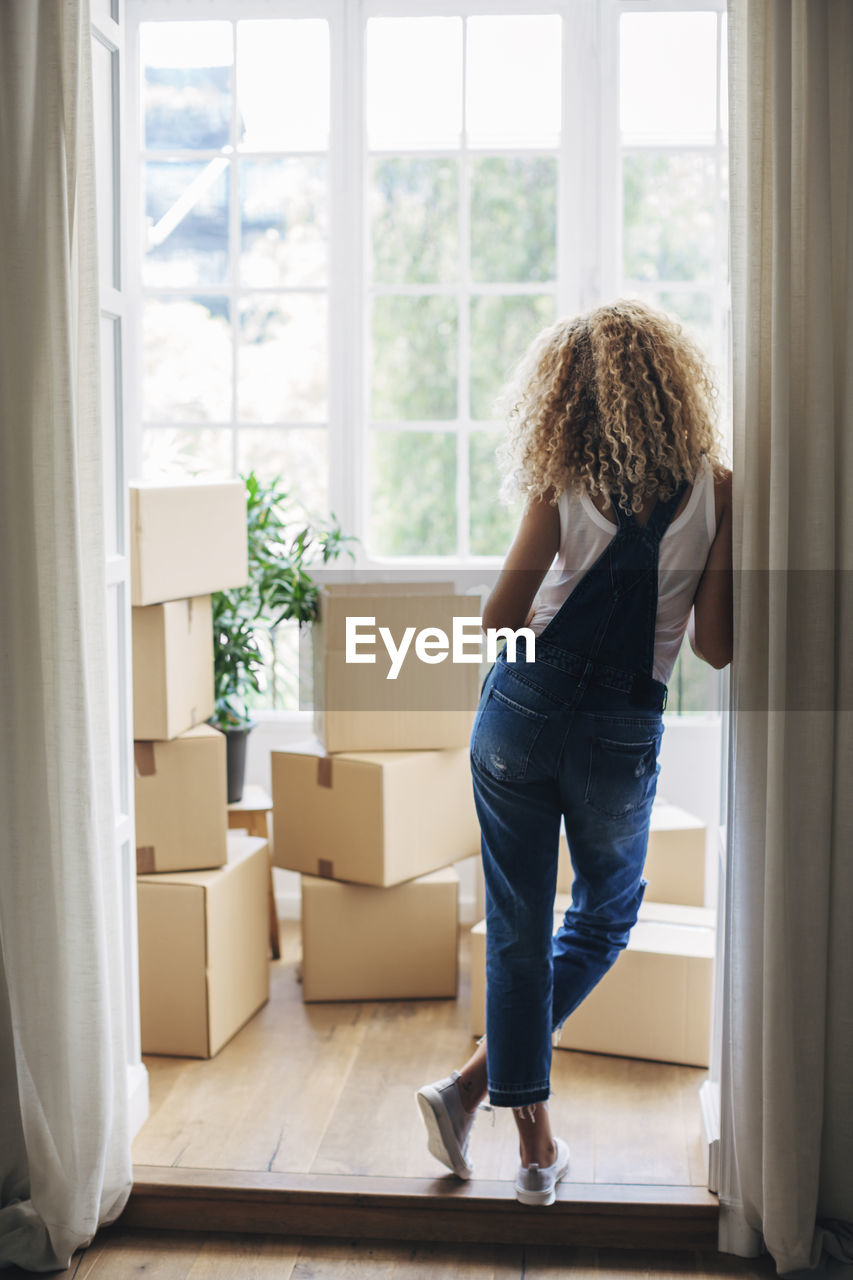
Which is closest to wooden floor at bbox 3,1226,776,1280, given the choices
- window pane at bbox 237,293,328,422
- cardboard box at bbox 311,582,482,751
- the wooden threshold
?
the wooden threshold

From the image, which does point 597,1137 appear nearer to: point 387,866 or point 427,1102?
point 427,1102

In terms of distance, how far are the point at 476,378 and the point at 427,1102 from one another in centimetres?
208

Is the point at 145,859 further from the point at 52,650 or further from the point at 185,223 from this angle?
the point at 185,223

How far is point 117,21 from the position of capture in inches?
83.5

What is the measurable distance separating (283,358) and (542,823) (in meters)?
2.00

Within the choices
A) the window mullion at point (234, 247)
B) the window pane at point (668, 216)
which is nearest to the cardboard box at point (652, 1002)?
the window mullion at point (234, 247)

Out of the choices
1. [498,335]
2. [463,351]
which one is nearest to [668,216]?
[498,335]

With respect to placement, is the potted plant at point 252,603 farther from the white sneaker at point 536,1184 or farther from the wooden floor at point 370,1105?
the white sneaker at point 536,1184

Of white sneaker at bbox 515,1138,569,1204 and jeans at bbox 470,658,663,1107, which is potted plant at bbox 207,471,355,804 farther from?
white sneaker at bbox 515,1138,569,1204

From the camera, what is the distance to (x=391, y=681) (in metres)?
2.78

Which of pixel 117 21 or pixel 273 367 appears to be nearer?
pixel 117 21

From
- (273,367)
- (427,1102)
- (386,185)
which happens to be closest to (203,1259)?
(427,1102)

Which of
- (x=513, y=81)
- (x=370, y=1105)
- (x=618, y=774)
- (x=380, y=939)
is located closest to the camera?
(x=618, y=774)

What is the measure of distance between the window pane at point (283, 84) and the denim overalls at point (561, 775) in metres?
2.08
